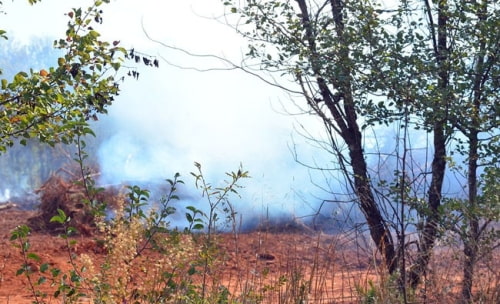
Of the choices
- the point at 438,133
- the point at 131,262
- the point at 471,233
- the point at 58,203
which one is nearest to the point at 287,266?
the point at 131,262

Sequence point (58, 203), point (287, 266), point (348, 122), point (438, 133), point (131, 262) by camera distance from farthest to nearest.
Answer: point (58, 203), point (348, 122), point (438, 133), point (287, 266), point (131, 262)

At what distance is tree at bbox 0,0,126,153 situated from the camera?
4.20 m

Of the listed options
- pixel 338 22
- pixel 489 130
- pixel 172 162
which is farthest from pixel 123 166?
pixel 489 130

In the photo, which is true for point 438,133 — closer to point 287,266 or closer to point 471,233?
point 471,233

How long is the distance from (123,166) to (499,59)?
15899 mm

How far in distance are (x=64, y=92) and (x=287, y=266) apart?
5.60 feet

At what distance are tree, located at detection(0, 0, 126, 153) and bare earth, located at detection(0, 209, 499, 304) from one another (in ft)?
3.57

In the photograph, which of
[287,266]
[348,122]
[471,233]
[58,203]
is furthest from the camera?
[58,203]

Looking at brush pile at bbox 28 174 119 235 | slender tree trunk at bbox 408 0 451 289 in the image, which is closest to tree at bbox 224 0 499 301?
slender tree trunk at bbox 408 0 451 289

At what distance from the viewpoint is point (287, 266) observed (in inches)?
197

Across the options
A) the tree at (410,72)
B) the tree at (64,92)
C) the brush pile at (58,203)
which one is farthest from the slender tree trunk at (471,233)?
the brush pile at (58,203)

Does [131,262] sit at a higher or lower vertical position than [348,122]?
lower

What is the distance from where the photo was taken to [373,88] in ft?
21.1

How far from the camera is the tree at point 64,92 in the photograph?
4203 millimetres
